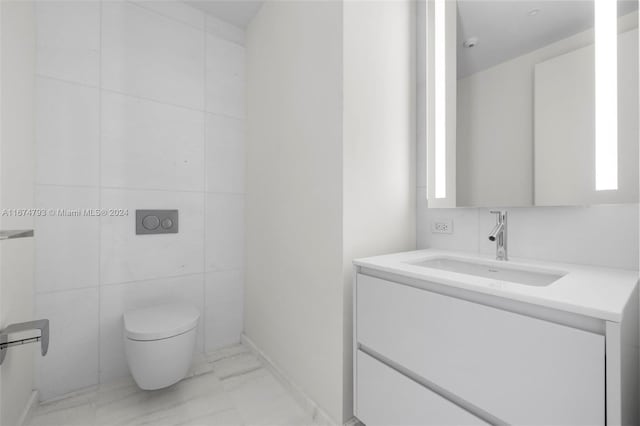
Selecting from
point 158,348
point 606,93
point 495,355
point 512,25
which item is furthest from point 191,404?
point 512,25

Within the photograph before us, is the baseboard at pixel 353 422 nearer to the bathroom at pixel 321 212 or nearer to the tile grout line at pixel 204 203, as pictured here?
the bathroom at pixel 321 212

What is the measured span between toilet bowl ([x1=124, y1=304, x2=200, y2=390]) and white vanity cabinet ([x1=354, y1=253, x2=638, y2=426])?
88 centimetres

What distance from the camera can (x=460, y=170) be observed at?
1385mm

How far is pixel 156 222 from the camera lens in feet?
5.87

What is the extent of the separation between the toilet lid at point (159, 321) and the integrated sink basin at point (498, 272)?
118 centimetres

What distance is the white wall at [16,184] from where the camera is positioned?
110 centimetres

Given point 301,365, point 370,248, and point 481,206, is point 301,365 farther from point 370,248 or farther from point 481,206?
point 481,206

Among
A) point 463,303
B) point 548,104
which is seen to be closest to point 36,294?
point 463,303

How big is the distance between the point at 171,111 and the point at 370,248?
1.54 metres

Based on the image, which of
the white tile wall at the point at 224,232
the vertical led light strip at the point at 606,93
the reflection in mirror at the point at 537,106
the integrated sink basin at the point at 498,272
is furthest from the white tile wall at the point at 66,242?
the vertical led light strip at the point at 606,93

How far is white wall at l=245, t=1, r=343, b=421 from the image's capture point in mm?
1290

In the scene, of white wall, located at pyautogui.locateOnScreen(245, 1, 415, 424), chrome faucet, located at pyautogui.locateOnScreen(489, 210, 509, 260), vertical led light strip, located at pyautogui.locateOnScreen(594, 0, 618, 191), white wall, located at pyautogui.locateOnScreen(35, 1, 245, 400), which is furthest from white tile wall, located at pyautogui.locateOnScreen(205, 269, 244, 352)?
vertical led light strip, located at pyautogui.locateOnScreen(594, 0, 618, 191)

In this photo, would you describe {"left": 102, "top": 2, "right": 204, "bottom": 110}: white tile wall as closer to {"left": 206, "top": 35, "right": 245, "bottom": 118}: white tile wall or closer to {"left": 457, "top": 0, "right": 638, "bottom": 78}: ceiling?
{"left": 206, "top": 35, "right": 245, "bottom": 118}: white tile wall

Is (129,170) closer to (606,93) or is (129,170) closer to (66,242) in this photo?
(66,242)
